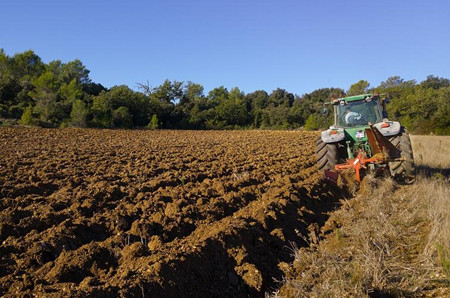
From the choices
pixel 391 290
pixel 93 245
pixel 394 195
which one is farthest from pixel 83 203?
pixel 394 195

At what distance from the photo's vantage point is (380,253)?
3.28 m

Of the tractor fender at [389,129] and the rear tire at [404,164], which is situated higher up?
the tractor fender at [389,129]

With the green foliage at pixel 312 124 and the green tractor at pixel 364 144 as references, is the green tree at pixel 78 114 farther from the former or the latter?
the green tractor at pixel 364 144

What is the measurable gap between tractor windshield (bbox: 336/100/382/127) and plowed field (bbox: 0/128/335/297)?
2.18 meters

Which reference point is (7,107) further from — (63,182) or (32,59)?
(63,182)

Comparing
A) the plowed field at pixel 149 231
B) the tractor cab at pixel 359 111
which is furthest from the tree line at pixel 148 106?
the plowed field at pixel 149 231

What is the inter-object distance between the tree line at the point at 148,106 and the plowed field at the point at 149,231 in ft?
51.5

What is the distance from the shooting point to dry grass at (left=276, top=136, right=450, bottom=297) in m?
2.96

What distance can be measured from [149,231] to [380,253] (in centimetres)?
231

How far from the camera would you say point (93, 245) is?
11.6 ft

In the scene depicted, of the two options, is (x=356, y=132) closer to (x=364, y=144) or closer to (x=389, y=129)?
(x=364, y=144)

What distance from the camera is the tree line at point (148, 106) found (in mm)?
29578

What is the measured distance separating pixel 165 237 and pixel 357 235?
6.86ft

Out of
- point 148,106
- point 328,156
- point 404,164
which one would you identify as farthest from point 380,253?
point 148,106
